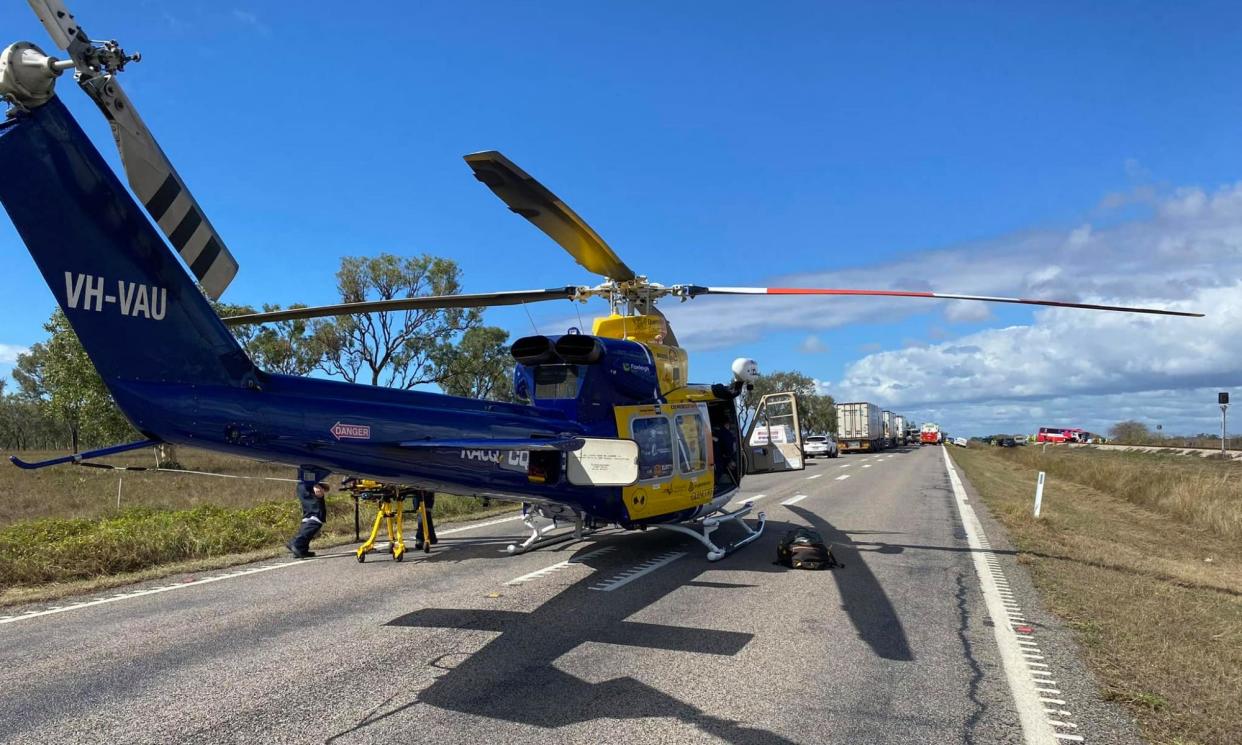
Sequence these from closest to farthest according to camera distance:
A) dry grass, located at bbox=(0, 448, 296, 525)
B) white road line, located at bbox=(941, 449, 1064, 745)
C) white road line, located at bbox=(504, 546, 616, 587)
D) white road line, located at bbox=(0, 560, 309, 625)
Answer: white road line, located at bbox=(941, 449, 1064, 745)
white road line, located at bbox=(0, 560, 309, 625)
white road line, located at bbox=(504, 546, 616, 587)
dry grass, located at bbox=(0, 448, 296, 525)

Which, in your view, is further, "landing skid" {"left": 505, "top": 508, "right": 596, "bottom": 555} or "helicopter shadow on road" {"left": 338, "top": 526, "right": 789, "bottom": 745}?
"landing skid" {"left": 505, "top": 508, "right": 596, "bottom": 555}

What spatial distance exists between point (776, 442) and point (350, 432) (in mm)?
8688

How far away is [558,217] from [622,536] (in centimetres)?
590

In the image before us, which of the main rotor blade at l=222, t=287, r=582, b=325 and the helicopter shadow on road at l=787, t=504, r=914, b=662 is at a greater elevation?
the main rotor blade at l=222, t=287, r=582, b=325

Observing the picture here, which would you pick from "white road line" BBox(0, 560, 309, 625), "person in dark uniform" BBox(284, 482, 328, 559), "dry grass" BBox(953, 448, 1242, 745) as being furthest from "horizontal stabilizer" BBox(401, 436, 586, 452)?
"person in dark uniform" BBox(284, 482, 328, 559)

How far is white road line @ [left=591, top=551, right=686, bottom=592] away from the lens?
820 centimetres

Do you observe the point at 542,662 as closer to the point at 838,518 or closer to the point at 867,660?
the point at 867,660

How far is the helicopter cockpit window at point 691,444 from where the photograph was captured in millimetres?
9602

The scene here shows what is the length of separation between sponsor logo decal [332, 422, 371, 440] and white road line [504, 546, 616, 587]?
114 inches

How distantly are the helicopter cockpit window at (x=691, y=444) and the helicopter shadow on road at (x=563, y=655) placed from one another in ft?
4.83

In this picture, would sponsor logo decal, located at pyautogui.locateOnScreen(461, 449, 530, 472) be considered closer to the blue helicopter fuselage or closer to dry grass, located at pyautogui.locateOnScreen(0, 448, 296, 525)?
the blue helicopter fuselage

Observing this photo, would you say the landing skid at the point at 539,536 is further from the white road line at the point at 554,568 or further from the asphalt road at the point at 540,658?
the asphalt road at the point at 540,658

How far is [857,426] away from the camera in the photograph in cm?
5994

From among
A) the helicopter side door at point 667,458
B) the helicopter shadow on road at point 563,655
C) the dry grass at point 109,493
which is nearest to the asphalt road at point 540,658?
the helicopter shadow on road at point 563,655
